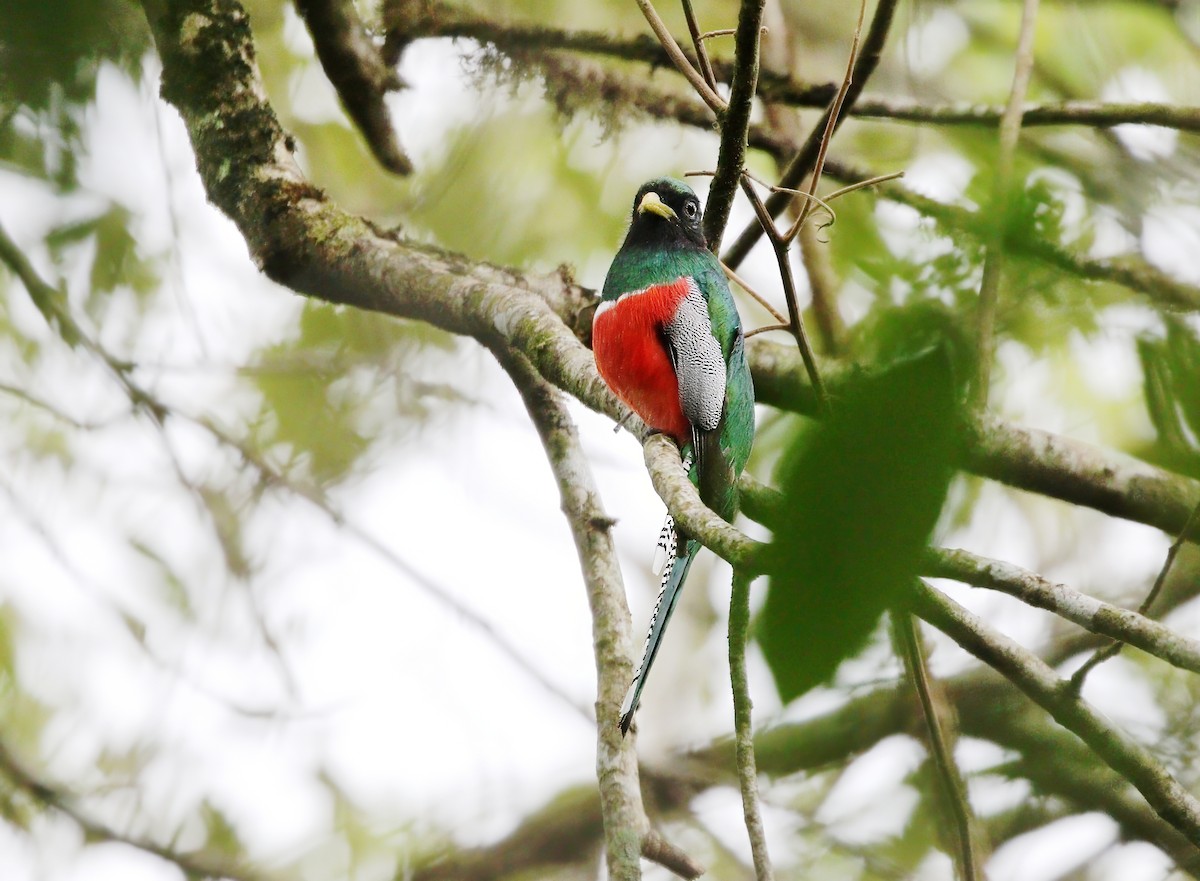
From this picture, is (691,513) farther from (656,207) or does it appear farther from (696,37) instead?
(656,207)

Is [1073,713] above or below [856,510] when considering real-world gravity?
above

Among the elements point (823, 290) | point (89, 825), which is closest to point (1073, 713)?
point (823, 290)

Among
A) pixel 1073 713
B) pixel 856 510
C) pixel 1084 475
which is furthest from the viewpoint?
pixel 1084 475

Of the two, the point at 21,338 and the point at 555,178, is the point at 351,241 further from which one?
the point at 555,178

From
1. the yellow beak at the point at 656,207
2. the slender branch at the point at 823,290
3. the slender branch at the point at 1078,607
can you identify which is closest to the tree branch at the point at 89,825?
the yellow beak at the point at 656,207

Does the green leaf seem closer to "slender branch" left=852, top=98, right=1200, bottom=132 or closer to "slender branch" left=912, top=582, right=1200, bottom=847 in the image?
"slender branch" left=912, top=582, right=1200, bottom=847

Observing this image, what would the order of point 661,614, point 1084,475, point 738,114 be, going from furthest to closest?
point 1084,475 → point 661,614 → point 738,114

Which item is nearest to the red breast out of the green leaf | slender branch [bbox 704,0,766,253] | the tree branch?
slender branch [bbox 704,0,766,253]

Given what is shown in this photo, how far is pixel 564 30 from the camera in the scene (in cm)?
513

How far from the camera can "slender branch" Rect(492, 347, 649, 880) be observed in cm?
244

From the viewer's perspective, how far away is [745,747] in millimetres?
2047

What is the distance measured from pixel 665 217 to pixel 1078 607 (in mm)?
2715

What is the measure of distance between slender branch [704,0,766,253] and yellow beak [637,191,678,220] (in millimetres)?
597

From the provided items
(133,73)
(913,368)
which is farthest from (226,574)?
(913,368)
